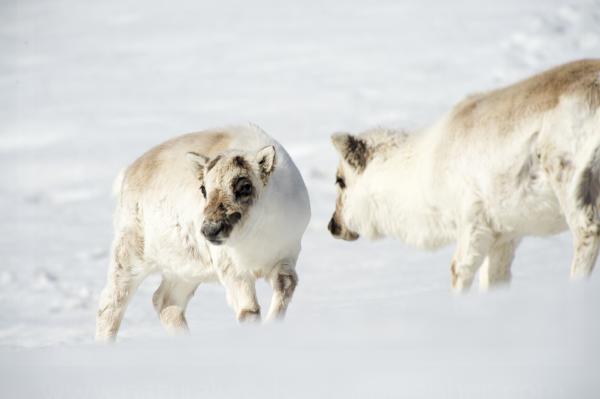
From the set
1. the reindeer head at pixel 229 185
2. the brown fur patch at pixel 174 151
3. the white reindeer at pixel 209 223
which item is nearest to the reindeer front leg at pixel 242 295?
the white reindeer at pixel 209 223

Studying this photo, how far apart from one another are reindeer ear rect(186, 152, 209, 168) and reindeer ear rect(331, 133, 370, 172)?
114 centimetres

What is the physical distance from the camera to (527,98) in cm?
756

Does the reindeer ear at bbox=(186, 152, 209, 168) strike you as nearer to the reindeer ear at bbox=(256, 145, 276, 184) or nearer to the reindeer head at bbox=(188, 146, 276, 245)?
the reindeer head at bbox=(188, 146, 276, 245)

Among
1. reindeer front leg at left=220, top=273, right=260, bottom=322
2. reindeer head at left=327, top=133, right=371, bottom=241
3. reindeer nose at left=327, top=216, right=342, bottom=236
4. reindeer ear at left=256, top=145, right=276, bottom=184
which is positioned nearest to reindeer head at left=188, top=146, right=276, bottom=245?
reindeer ear at left=256, top=145, right=276, bottom=184

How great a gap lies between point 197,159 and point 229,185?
1.26 ft

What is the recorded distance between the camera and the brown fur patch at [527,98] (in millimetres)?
7273

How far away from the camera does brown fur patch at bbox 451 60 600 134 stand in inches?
286

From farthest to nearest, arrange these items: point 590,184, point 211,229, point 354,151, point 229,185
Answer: point 354,151, point 229,185, point 211,229, point 590,184

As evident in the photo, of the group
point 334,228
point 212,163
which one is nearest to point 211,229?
point 212,163

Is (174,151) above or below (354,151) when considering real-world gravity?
below

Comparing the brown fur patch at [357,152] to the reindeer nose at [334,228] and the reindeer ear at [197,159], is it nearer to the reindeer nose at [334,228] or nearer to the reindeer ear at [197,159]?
the reindeer nose at [334,228]

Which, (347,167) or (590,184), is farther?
(347,167)

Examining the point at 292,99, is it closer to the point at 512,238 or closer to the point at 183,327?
the point at 183,327

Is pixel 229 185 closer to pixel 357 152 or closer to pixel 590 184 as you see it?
pixel 357 152
